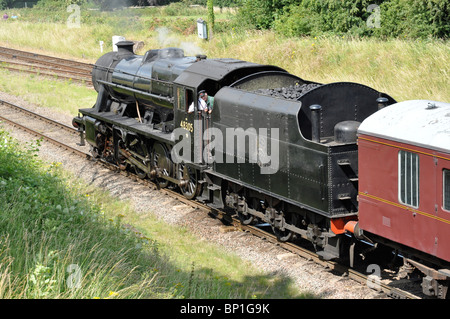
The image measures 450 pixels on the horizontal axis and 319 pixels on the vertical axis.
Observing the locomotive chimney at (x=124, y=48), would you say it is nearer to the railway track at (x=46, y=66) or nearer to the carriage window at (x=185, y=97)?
the carriage window at (x=185, y=97)

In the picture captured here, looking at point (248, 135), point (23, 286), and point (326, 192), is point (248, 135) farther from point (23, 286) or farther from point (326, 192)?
point (23, 286)

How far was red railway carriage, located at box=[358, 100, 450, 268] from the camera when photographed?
7.17 meters

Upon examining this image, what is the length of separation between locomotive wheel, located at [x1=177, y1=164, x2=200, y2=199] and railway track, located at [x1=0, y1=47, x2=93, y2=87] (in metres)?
13.3

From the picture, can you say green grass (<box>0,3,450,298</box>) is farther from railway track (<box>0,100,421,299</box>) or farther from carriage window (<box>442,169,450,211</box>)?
carriage window (<box>442,169,450,211</box>)

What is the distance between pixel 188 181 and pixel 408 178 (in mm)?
5985

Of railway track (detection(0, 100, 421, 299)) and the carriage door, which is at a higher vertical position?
the carriage door

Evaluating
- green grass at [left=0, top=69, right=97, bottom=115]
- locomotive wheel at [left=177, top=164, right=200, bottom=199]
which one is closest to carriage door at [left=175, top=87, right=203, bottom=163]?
locomotive wheel at [left=177, top=164, right=200, bottom=199]

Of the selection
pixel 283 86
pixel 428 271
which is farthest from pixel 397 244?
pixel 283 86

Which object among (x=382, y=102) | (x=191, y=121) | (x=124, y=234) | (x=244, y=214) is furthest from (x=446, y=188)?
(x=191, y=121)

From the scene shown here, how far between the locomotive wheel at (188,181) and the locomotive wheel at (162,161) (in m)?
0.39

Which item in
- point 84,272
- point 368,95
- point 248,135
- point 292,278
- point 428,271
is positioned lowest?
point 292,278

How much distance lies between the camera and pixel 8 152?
11.2 meters

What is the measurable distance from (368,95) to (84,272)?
5.50 meters

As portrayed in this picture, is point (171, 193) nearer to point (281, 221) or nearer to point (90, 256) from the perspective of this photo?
point (281, 221)
